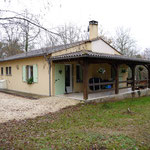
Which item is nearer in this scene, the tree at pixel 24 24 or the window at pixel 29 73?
the tree at pixel 24 24

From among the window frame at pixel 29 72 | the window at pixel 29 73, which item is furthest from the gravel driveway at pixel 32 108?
the window frame at pixel 29 72

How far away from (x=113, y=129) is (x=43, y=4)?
4022 millimetres

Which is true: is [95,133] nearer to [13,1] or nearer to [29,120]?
[29,120]

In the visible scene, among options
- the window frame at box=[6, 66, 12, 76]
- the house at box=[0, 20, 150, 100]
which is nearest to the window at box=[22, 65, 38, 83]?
the house at box=[0, 20, 150, 100]

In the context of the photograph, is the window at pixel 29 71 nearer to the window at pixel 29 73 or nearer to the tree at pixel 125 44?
the window at pixel 29 73

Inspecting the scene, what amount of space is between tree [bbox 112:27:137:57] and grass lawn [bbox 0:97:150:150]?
21.7 meters

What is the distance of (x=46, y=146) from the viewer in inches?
144

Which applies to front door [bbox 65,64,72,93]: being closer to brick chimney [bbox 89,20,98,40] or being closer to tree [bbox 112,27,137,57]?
brick chimney [bbox 89,20,98,40]

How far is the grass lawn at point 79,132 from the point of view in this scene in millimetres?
3738

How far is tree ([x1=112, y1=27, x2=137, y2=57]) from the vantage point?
26.7 metres

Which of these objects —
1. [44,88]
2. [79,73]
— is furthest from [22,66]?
[79,73]

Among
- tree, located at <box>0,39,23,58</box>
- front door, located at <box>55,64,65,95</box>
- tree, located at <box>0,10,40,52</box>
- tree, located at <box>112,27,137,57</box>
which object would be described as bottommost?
front door, located at <box>55,64,65,95</box>

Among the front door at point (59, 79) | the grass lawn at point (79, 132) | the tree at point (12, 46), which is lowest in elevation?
the grass lawn at point (79, 132)

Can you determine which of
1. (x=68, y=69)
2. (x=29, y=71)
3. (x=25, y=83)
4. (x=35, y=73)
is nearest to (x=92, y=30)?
(x=68, y=69)
